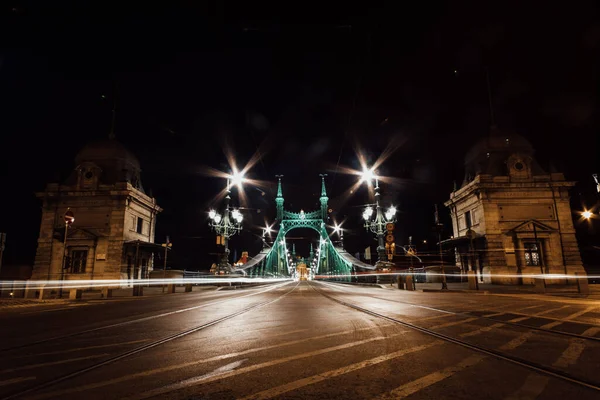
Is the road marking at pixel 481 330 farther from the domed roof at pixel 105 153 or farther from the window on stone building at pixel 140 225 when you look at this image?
the domed roof at pixel 105 153

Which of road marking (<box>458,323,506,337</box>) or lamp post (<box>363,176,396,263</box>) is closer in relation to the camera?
road marking (<box>458,323,506,337</box>)

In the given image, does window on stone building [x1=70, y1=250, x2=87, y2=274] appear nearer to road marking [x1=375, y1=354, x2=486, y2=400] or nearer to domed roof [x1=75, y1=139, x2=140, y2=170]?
domed roof [x1=75, y1=139, x2=140, y2=170]

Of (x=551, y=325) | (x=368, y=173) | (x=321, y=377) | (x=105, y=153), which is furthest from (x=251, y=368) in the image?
(x=105, y=153)

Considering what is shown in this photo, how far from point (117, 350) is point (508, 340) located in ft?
20.5

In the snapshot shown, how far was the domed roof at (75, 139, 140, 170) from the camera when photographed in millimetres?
40781

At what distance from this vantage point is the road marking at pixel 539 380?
3258 millimetres

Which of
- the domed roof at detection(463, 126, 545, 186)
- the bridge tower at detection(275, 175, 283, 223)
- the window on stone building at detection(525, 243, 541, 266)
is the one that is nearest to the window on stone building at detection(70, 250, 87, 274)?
the domed roof at detection(463, 126, 545, 186)

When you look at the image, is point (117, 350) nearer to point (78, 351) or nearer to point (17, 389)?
point (78, 351)

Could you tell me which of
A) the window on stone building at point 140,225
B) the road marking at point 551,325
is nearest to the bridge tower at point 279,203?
the window on stone building at point 140,225

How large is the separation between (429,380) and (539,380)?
3.67ft

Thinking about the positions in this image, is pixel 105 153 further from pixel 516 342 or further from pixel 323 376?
pixel 516 342

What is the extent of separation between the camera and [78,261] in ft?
119

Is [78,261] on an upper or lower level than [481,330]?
upper

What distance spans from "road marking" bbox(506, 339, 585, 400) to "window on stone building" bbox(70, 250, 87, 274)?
40.3 meters
